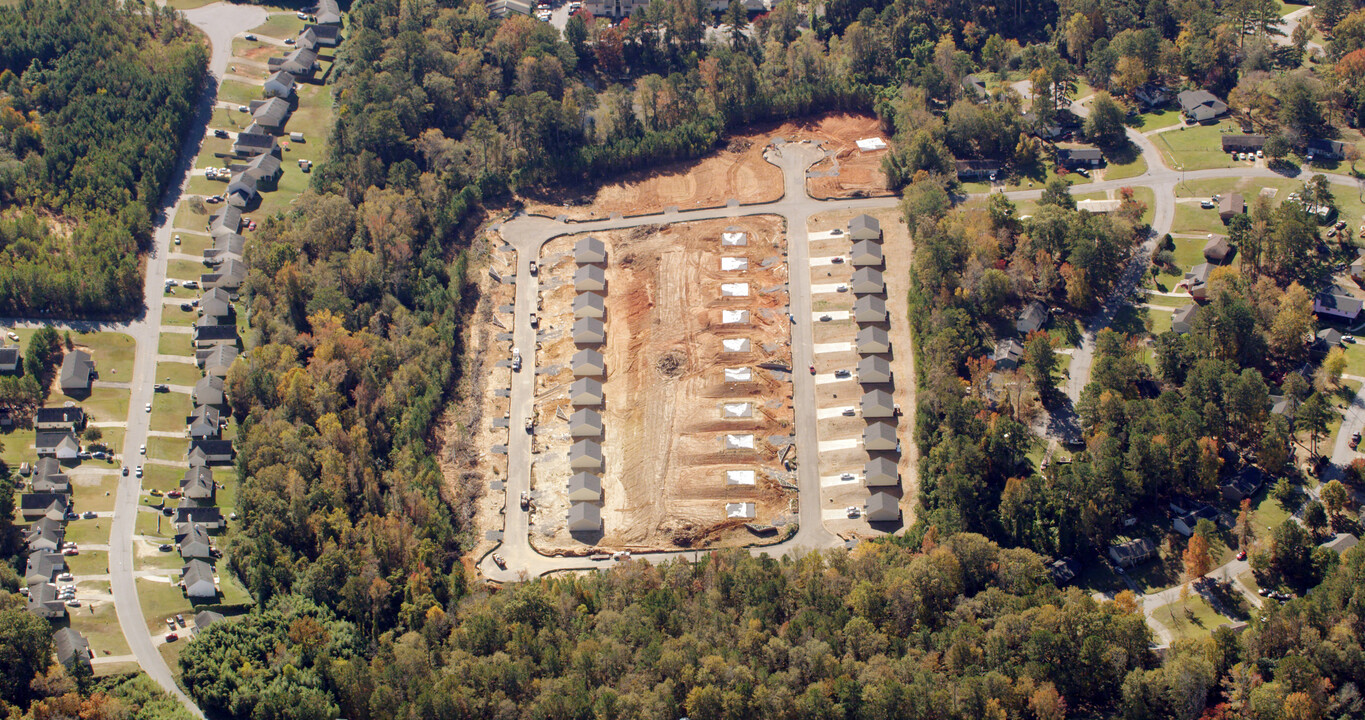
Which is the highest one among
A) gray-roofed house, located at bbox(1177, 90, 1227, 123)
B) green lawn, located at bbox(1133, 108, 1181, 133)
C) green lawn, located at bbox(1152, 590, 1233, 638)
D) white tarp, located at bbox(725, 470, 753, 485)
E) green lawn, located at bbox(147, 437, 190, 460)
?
gray-roofed house, located at bbox(1177, 90, 1227, 123)

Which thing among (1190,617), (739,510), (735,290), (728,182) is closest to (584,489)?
(739,510)

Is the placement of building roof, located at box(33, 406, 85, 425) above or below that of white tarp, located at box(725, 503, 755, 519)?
above

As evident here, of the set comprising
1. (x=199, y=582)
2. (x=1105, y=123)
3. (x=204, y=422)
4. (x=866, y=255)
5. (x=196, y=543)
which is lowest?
(x=199, y=582)

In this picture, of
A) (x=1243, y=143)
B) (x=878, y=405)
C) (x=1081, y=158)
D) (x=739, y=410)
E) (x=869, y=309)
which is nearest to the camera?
(x=878, y=405)

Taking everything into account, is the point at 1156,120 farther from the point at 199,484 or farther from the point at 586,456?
the point at 199,484

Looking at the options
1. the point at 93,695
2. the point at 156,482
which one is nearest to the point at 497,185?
the point at 156,482

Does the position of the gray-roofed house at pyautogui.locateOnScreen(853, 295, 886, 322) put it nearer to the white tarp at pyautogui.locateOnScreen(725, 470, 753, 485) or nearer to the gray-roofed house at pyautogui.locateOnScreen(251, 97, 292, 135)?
the white tarp at pyautogui.locateOnScreen(725, 470, 753, 485)

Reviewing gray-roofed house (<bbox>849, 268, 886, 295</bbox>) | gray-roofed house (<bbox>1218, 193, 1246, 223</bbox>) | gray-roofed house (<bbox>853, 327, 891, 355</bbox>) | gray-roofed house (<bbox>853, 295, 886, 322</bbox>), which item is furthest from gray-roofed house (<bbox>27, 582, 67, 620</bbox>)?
gray-roofed house (<bbox>1218, 193, 1246, 223</bbox>)
